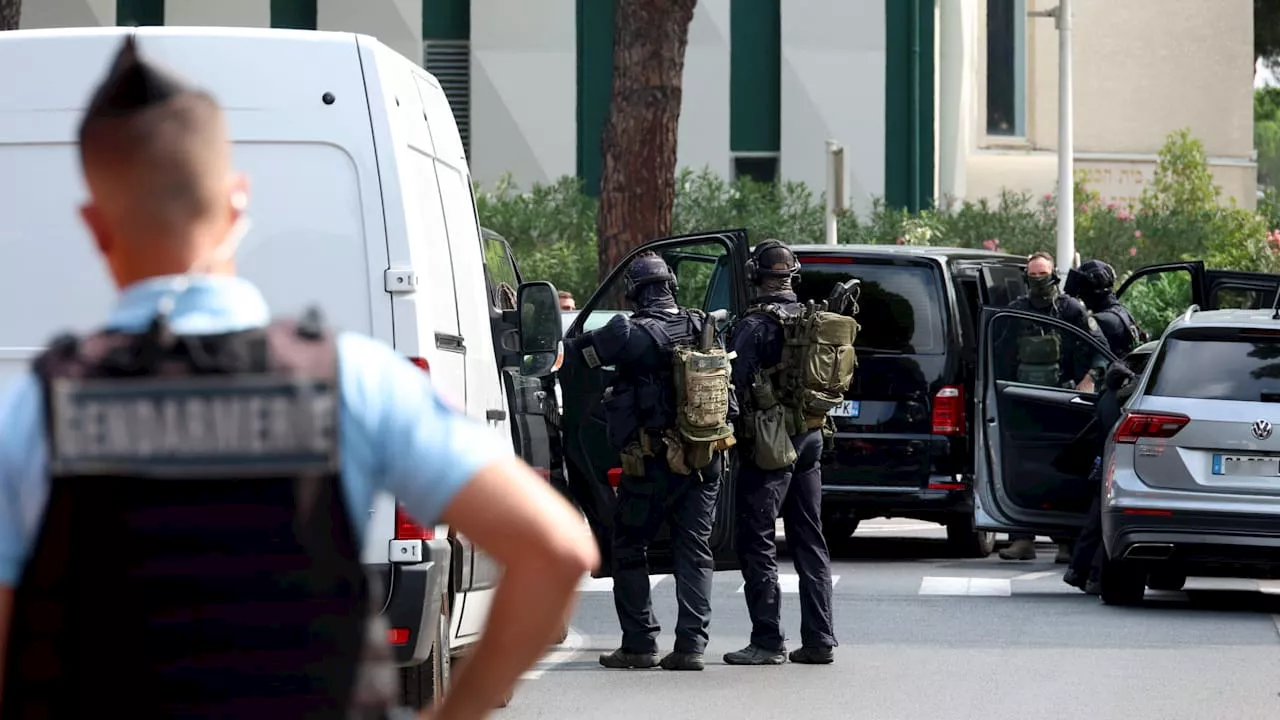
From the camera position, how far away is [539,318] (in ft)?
27.9

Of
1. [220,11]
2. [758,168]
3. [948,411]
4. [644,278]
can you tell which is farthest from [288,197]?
[758,168]

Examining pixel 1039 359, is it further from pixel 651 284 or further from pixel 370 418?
pixel 370 418

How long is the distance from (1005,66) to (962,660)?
26870 millimetres

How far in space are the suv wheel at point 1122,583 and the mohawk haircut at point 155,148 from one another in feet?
34.1

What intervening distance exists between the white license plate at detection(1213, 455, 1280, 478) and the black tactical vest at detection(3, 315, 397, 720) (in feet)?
32.5

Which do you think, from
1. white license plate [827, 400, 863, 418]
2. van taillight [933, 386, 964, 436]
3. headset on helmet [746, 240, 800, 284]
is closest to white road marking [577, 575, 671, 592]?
white license plate [827, 400, 863, 418]

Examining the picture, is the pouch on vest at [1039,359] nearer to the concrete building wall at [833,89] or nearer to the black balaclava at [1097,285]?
the black balaclava at [1097,285]

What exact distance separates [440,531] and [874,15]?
2196 cm

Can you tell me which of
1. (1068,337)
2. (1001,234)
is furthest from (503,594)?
(1001,234)

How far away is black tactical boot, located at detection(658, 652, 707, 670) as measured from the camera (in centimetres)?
999

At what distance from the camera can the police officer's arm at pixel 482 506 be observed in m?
2.47

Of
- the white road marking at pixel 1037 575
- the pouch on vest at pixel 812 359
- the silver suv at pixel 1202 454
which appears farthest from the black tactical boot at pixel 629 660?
the white road marking at pixel 1037 575

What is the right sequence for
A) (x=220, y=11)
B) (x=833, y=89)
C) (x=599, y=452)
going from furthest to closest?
1. (x=833, y=89)
2. (x=220, y=11)
3. (x=599, y=452)

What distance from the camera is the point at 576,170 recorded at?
91.9 ft
